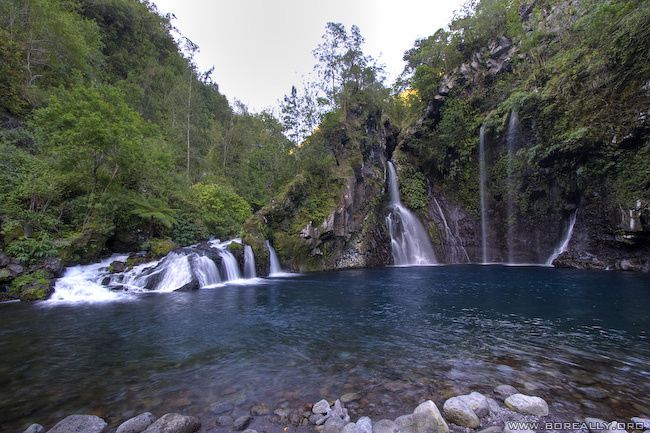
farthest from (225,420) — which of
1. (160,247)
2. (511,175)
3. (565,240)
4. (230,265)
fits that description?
(511,175)

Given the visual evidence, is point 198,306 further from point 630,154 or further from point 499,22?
point 499,22

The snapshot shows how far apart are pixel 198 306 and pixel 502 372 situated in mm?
8466

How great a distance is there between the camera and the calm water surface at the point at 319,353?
13.5 ft

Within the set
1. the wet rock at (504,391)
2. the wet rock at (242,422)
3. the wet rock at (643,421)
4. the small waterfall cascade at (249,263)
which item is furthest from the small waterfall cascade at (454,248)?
the wet rock at (242,422)

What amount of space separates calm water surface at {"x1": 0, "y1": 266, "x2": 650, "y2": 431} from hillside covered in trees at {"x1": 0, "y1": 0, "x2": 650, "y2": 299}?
5.85m

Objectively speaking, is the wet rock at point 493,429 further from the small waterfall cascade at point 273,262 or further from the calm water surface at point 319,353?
the small waterfall cascade at point 273,262

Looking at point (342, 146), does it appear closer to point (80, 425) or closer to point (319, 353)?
point (319, 353)

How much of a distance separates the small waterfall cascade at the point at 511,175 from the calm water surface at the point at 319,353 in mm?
12771

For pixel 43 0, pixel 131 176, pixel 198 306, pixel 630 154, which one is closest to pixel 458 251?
pixel 630 154

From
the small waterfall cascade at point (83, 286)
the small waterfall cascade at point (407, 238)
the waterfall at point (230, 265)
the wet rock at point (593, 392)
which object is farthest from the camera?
the small waterfall cascade at point (407, 238)

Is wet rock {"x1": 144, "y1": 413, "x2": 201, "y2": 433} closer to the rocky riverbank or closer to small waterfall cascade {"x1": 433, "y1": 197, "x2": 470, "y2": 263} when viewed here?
the rocky riverbank

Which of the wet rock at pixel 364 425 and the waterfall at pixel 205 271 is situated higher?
the waterfall at pixel 205 271

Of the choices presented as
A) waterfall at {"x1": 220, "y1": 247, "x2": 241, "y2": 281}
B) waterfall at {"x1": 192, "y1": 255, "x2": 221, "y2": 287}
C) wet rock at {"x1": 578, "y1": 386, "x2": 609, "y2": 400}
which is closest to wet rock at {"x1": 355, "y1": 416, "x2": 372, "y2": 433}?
wet rock at {"x1": 578, "y1": 386, "x2": 609, "y2": 400}

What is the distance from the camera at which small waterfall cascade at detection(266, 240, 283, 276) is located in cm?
1928
